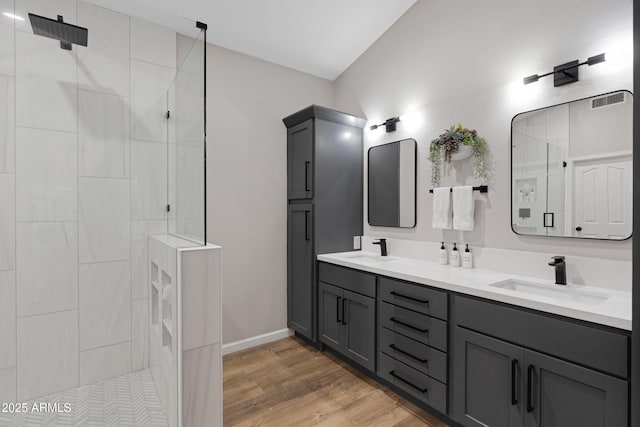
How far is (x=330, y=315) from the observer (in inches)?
106

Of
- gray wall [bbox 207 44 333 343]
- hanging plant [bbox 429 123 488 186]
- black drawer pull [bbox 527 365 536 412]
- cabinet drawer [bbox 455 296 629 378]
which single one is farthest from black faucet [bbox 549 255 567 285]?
gray wall [bbox 207 44 333 343]

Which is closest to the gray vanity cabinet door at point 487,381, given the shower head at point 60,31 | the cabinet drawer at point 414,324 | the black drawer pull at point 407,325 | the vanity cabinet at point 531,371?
the vanity cabinet at point 531,371

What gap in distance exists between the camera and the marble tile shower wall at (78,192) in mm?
1463

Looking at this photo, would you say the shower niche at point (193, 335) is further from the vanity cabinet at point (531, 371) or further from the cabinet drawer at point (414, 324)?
the vanity cabinet at point (531, 371)

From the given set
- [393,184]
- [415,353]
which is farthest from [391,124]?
[415,353]

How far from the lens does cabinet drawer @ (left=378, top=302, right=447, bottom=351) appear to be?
1.84 metres

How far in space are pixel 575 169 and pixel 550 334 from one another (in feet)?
3.18

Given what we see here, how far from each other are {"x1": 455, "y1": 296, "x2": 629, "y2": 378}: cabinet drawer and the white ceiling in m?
2.37

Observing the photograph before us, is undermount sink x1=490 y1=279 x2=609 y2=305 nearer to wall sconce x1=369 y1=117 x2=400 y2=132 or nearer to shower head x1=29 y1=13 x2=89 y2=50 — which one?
wall sconce x1=369 y1=117 x2=400 y2=132

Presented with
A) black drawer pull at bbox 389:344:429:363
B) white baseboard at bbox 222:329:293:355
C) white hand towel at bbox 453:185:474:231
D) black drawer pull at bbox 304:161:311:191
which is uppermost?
black drawer pull at bbox 304:161:311:191

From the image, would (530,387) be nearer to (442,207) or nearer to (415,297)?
(415,297)

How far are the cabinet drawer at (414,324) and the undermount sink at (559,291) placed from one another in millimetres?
406

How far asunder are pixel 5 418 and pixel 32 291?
1.81 ft

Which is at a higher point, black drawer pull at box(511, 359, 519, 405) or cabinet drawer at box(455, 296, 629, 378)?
cabinet drawer at box(455, 296, 629, 378)
